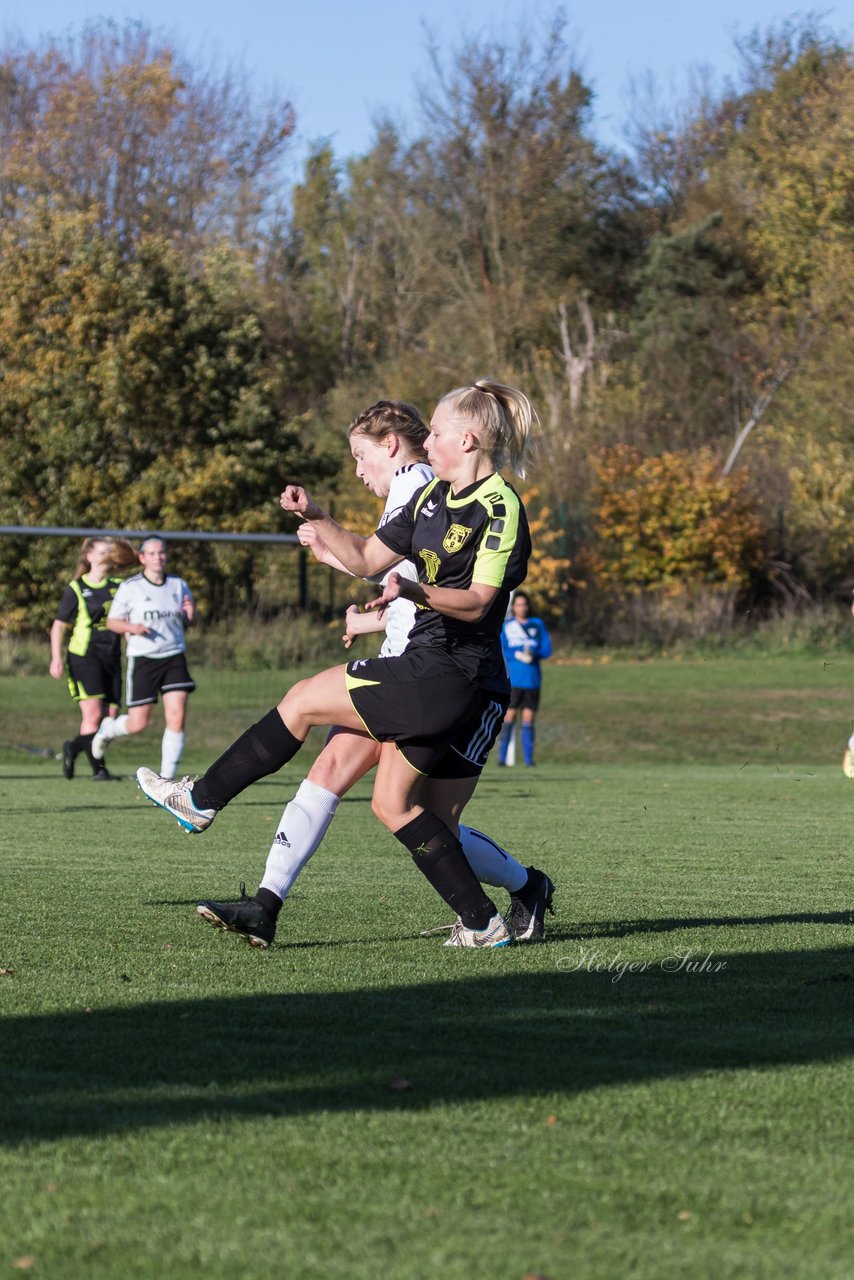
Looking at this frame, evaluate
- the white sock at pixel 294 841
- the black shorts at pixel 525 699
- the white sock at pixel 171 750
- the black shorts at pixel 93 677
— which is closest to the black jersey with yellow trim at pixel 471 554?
the white sock at pixel 294 841

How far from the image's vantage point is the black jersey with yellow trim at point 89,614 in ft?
51.9

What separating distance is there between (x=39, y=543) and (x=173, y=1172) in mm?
26935

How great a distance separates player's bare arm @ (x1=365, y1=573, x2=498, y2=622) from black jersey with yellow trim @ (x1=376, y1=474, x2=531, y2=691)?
4 cm

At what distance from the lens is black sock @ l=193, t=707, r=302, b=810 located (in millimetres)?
5750

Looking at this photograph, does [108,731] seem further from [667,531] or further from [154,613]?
[667,531]

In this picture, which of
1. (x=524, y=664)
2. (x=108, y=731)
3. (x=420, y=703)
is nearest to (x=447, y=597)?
(x=420, y=703)

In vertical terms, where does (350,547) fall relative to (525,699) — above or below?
above

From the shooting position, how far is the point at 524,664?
1970 centimetres

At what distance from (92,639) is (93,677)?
0.35 m

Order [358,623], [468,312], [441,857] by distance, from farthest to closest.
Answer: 1. [468,312]
2. [358,623]
3. [441,857]

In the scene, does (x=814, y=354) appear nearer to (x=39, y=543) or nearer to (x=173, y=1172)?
(x=39, y=543)

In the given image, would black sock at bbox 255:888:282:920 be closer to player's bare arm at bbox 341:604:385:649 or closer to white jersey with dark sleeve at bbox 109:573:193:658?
player's bare arm at bbox 341:604:385:649

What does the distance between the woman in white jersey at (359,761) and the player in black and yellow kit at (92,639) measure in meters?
9.93

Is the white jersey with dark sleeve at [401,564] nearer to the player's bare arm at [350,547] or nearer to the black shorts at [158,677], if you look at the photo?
the player's bare arm at [350,547]
